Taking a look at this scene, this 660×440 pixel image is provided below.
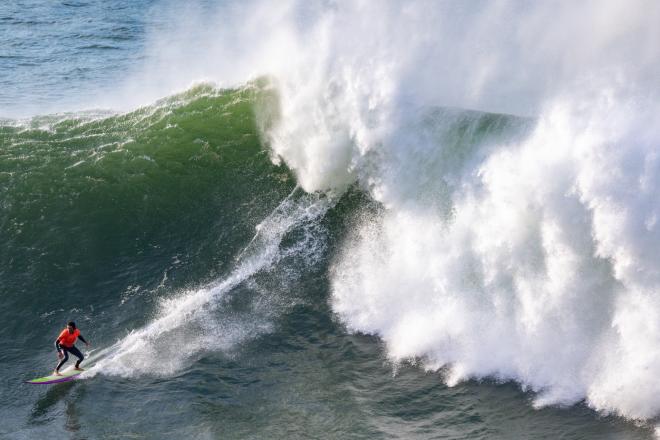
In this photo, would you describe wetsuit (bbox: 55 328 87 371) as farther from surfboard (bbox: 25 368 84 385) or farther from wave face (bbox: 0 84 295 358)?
wave face (bbox: 0 84 295 358)

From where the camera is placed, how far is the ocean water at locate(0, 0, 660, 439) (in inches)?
414

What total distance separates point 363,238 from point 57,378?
19.7 ft

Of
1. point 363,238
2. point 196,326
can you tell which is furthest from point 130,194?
point 363,238

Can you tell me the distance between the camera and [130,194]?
1573 cm

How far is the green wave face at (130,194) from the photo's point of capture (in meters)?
13.9

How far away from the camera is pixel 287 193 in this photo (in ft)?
50.3

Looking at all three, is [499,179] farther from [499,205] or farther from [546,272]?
[546,272]

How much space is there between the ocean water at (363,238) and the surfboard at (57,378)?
0.17 m

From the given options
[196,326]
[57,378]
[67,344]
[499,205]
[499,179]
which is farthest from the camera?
[196,326]

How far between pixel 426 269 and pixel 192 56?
48.0 ft

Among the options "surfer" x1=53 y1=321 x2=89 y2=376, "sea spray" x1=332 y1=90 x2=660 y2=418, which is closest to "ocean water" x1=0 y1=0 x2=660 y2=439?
"sea spray" x1=332 y1=90 x2=660 y2=418

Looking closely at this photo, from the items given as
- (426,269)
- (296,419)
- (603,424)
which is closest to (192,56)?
(426,269)

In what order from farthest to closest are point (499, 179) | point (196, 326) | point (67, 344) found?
point (196, 326)
point (499, 179)
point (67, 344)

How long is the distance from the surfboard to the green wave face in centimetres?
194
